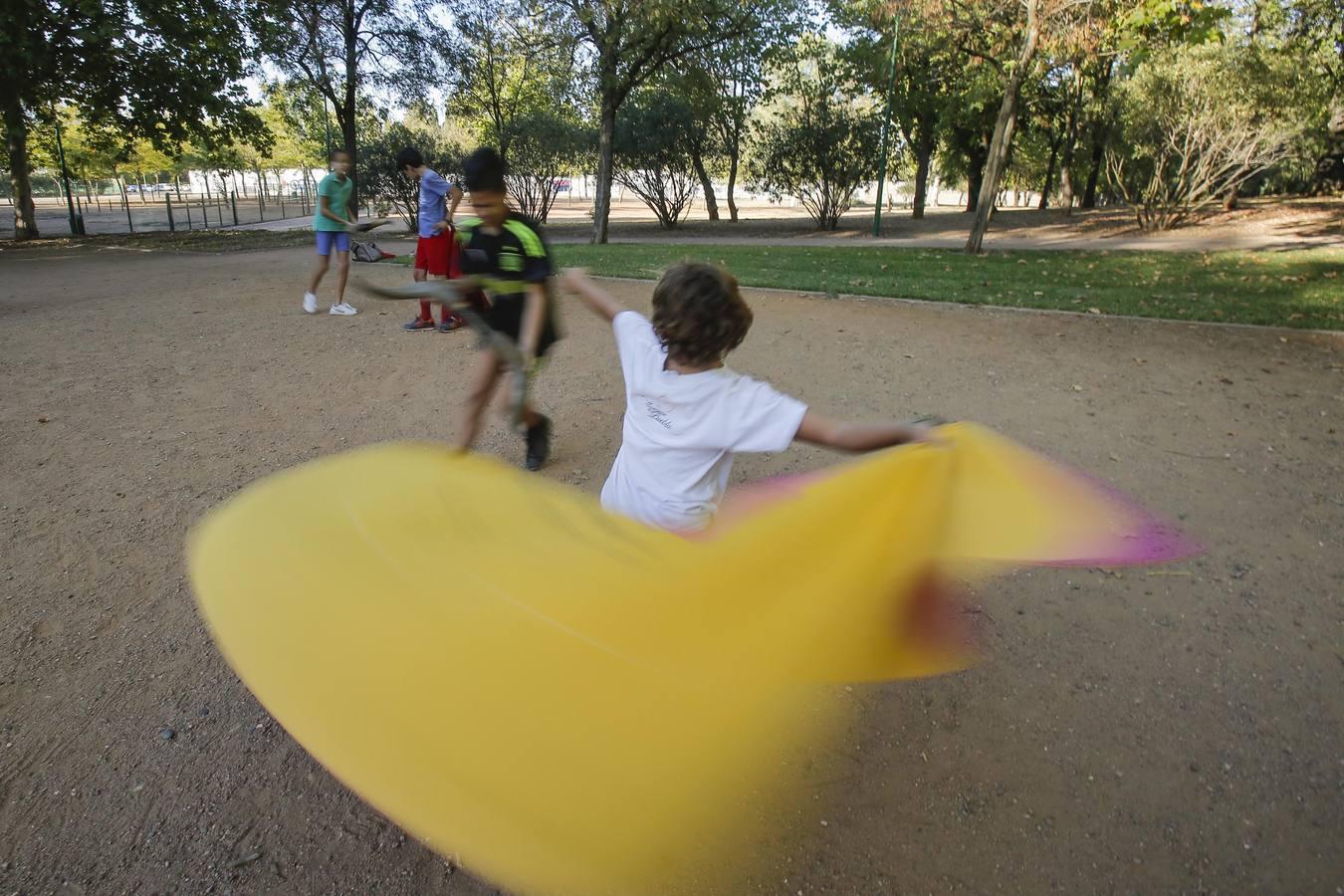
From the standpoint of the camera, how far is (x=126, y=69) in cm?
1909

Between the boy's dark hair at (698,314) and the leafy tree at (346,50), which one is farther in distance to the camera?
the leafy tree at (346,50)

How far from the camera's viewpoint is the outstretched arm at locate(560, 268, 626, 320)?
2.97 meters

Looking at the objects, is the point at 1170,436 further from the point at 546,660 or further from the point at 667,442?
the point at 546,660

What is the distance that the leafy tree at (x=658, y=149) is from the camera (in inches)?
1153

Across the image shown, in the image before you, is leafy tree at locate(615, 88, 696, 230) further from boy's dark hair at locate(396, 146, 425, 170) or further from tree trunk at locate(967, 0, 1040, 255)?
boy's dark hair at locate(396, 146, 425, 170)

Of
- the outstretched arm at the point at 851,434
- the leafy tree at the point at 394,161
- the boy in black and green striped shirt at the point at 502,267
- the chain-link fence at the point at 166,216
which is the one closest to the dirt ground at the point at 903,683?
the boy in black and green striped shirt at the point at 502,267

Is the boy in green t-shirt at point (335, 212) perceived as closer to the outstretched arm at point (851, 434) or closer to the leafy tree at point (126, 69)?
the outstretched arm at point (851, 434)

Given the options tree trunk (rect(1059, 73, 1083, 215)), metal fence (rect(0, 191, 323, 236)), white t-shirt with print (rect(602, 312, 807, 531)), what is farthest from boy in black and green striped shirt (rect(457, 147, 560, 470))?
tree trunk (rect(1059, 73, 1083, 215))

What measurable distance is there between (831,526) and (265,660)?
1606 millimetres

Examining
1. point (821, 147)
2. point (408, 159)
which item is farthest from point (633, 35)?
point (408, 159)

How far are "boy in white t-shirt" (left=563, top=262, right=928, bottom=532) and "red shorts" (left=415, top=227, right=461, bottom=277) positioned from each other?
745 cm

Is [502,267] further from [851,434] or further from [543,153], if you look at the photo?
[543,153]

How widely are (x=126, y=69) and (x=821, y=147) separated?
19.6 meters

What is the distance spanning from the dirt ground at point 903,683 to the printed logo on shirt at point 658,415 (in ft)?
3.43
